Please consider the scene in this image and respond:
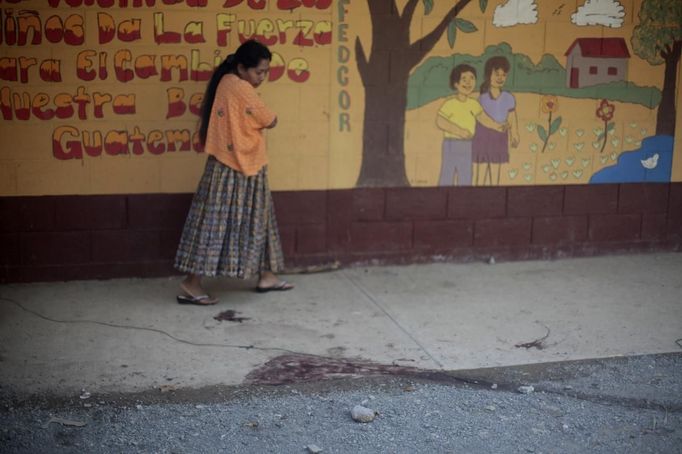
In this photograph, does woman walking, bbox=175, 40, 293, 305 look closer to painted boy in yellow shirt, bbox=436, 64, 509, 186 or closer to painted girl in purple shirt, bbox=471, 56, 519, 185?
painted boy in yellow shirt, bbox=436, 64, 509, 186

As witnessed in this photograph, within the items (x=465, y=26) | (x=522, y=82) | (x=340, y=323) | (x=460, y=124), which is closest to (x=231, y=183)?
(x=340, y=323)

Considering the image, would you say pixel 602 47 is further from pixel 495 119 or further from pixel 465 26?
pixel 465 26

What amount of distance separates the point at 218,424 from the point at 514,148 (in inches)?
150

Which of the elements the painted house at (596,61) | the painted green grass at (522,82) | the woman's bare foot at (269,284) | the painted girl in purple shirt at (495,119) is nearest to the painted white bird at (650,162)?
the painted green grass at (522,82)

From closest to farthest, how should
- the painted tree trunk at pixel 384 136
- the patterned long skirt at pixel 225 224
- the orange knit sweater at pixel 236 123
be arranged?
the orange knit sweater at pixel 236 123 → the patterned long skirt at pixel 225 224 → the painted tree trunk at pixel 384 136

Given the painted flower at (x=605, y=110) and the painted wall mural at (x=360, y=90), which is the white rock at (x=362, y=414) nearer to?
the painted wall mural at (x=360, y=90)

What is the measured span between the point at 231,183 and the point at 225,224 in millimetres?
272

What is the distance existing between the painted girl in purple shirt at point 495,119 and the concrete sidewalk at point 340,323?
866 millimetres

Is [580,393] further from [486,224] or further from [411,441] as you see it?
[486,224]

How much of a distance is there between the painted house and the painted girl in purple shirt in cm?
54

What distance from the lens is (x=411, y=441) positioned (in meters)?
3.86

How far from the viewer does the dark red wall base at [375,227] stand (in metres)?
6.11

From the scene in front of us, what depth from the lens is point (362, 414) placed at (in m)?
4.03

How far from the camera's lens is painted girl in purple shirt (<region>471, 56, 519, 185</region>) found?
22.1 feet
